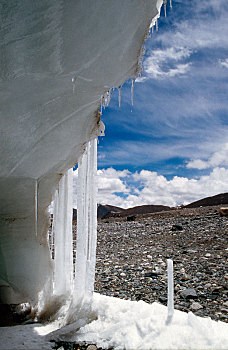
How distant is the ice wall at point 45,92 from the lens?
229 centimetres

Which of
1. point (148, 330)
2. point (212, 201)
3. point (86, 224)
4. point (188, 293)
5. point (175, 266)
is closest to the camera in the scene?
point (148, 330)

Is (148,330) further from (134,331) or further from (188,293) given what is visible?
(188,293)

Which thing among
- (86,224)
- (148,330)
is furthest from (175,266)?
(148,330)

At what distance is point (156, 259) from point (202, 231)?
3.63 m

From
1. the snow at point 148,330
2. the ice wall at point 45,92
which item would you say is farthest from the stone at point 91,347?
the ice wall at point 45,92

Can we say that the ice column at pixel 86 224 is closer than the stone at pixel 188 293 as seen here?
Yes

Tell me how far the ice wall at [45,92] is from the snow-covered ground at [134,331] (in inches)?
36.7

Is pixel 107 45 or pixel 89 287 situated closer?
pixel 107 45

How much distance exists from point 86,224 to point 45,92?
183 cm

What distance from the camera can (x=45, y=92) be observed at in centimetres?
285

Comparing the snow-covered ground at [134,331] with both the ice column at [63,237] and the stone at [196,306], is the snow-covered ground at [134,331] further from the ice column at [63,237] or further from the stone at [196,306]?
the stone at [196,306]

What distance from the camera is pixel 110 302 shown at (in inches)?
162

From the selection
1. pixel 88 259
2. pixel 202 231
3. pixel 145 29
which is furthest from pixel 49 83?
pixel 202 231

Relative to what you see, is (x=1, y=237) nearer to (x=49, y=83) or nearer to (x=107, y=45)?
(x=49, y=83)
